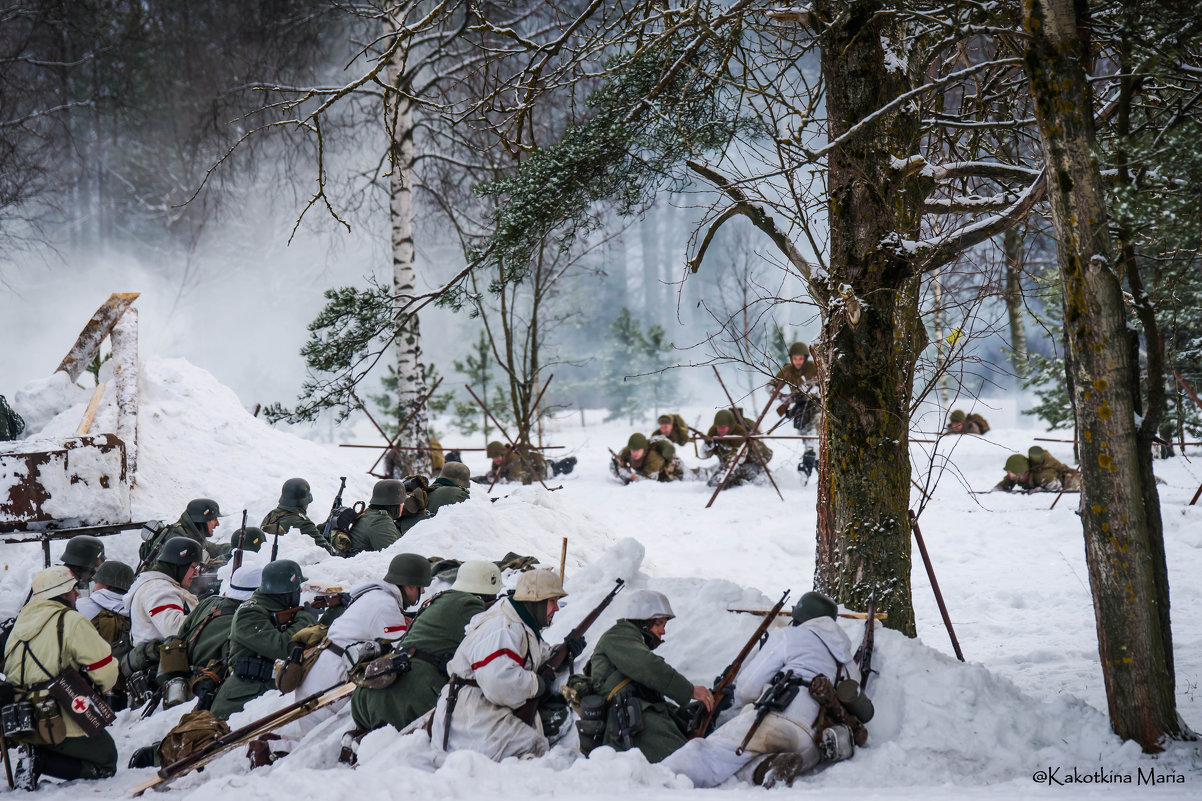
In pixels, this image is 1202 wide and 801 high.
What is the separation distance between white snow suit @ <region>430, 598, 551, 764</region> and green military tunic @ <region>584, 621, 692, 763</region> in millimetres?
393

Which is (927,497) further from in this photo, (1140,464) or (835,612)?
(1140,464)

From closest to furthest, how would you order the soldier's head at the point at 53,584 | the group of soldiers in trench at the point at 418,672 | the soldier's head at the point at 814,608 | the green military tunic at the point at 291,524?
1. the group of soldiers in trench at the point at 418,672
2. the soldier's head at the point at 814,608
3. the soldier's head at the point at 53,584
4. the green military tunic at the point at 291,524

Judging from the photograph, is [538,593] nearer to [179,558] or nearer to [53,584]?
[53,584]

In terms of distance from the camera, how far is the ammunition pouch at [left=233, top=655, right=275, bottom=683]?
5477 mm

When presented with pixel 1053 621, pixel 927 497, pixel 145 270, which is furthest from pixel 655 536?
pixel 145 270

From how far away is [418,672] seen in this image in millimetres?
4715

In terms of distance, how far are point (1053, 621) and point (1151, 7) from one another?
493 centimetres

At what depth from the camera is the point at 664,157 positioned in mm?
5906

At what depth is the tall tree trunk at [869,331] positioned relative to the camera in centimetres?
502

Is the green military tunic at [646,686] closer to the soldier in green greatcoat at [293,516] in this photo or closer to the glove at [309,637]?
the glove at [309,637]

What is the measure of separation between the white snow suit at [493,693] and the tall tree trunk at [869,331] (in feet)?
6.77

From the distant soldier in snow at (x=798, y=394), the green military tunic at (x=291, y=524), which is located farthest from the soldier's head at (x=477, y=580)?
the distant soldier in snow at (x=798, y=394)

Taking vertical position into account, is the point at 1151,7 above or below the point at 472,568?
Answer: above

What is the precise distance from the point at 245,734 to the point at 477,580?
5.00ft
